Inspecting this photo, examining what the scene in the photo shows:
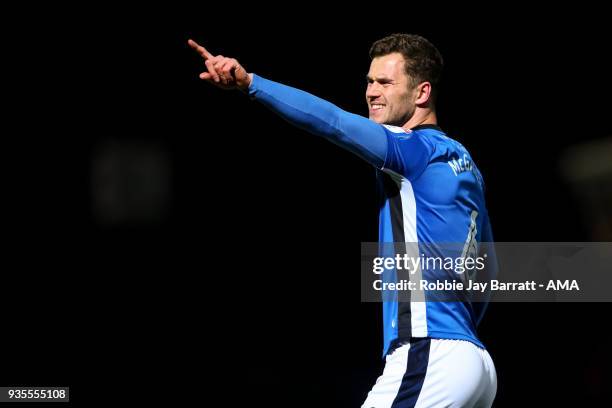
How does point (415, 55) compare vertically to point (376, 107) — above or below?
above

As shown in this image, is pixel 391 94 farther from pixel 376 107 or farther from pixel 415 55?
pixel 415 55

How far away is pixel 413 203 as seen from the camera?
343 centimetres

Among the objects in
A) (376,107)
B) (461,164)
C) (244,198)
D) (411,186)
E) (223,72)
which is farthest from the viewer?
(244,198)

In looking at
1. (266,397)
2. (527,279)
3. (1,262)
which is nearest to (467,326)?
(527,279)

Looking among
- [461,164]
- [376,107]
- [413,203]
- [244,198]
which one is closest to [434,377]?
[413,203]

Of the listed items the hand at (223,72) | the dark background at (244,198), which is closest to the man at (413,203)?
the hand at (223,72)

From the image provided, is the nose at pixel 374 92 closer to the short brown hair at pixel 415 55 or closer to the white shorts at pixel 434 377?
the short brown hair at pixel 415 55

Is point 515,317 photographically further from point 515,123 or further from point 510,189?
point 515,123

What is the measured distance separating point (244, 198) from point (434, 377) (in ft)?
13.5

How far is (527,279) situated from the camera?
476 cm

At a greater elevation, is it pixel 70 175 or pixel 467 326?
pixel 70 175

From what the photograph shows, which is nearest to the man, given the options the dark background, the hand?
the hand

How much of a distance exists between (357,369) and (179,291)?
1328 millimetres

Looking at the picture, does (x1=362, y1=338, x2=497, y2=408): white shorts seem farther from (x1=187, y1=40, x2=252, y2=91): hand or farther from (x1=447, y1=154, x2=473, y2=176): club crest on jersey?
(x1=187, y1=40, x2=252, y2=91): hand
